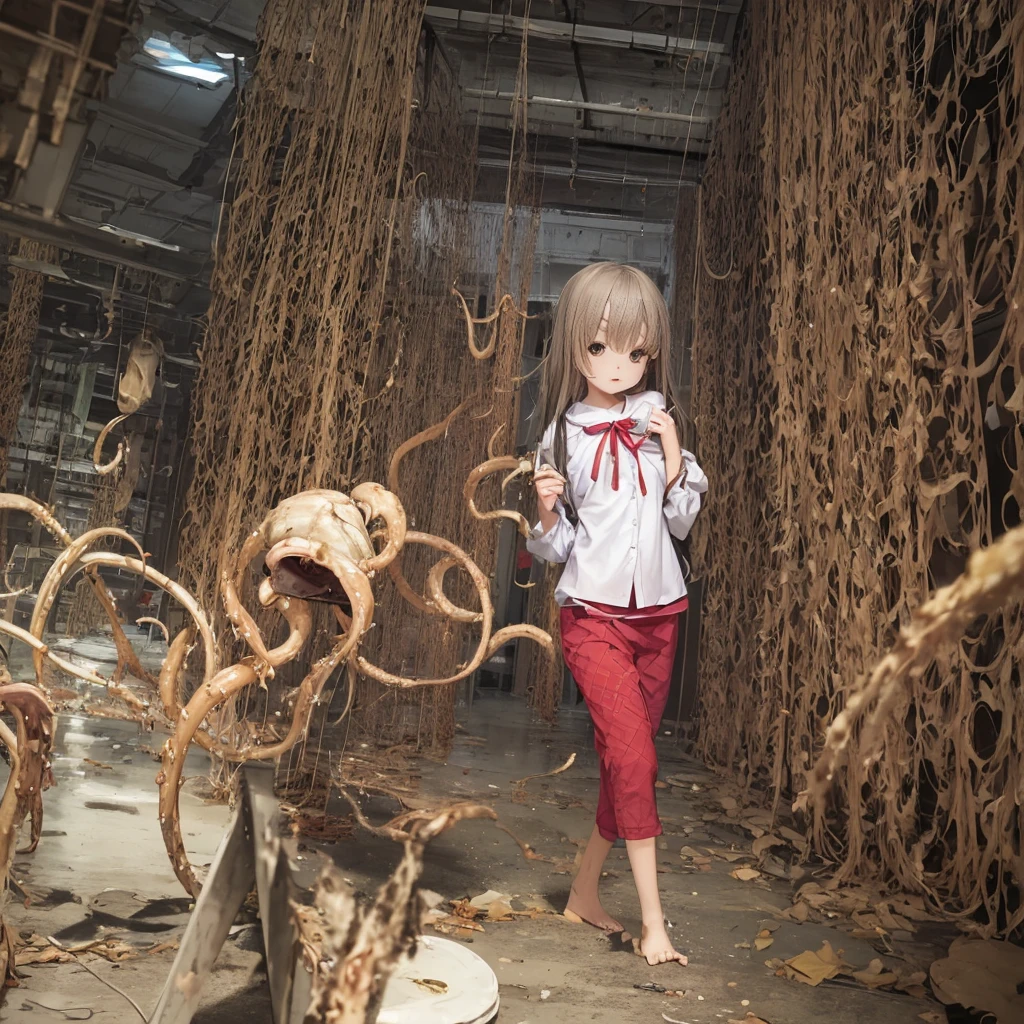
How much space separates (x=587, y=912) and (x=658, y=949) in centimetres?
21

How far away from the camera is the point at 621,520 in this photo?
165cm

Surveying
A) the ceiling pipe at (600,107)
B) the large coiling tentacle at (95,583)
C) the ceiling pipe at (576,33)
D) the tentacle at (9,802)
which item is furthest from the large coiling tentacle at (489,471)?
the ceiling pipe at (600,107)

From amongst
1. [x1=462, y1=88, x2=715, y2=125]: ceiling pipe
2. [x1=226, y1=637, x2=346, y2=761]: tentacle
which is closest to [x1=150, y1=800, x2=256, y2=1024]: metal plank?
[x1=226, y1=637, x2=346, y2=761]: tentacle

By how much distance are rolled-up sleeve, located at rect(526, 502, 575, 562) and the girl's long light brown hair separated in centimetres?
9

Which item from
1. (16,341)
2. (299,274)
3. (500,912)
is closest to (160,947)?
(500,912)

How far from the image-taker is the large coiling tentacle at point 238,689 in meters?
0.99

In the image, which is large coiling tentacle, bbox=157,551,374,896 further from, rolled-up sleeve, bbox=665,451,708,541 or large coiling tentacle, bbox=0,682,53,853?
rolled-up sleeve, bbox=665,451,708,541

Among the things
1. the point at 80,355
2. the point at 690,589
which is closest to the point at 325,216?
the point at 80,355

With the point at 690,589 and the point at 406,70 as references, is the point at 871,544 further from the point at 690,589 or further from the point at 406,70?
the point at 690,589

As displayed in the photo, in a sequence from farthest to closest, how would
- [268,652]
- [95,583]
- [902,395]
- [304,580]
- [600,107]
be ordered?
[600,107], [902,395], [95,583], [304,580], [268,652]

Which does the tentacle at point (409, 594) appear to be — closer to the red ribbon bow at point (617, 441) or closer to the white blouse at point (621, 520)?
the white blouse at point (621, 520)

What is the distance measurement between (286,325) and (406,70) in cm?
65

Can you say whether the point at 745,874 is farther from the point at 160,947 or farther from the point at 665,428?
the point at 160,947

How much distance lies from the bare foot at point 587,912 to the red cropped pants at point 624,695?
0.45ft
